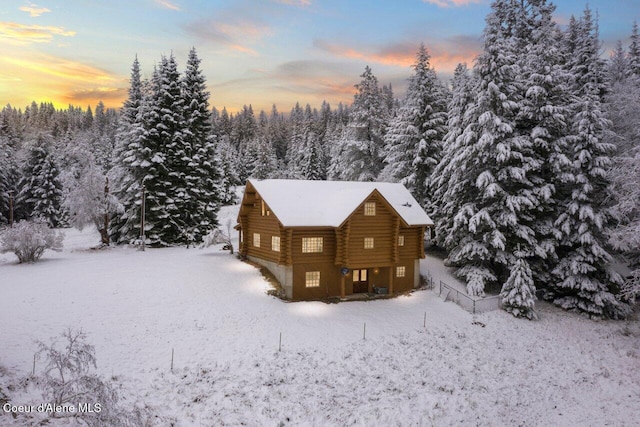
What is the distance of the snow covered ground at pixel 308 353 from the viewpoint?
14.5 meters

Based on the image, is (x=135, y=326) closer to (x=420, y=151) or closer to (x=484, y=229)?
(x=484, y=229)

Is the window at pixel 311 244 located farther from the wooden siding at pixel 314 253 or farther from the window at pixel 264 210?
the window at pixel 264 210

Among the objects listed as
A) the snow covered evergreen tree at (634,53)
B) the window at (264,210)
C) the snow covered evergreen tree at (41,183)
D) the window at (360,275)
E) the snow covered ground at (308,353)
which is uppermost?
the snow covered evergreen tree at (634,53)

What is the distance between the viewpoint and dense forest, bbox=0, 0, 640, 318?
26297mm

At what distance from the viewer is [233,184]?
7950 cm

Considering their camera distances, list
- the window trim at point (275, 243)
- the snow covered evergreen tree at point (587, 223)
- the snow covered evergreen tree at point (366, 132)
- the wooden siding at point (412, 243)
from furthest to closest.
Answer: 1. the snow covered evergreen tree at point (366, 132)
2. the wooden siding at point (412, 243)
3. the window trim at point (275, 243)
4. the snow covered evergreen tree at point (587, 223)

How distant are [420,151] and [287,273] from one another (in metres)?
19.8

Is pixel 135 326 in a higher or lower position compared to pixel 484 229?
lower

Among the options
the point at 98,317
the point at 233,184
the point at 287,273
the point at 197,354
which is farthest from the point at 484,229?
the point at 233,184

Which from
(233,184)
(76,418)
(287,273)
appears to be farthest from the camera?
(233,184)

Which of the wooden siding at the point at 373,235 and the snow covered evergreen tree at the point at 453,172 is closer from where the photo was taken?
the wooden siding at the point at 373,235

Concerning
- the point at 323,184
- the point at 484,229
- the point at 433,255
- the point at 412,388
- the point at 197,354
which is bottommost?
the point at 412,388

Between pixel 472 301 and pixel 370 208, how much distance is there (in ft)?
32.7

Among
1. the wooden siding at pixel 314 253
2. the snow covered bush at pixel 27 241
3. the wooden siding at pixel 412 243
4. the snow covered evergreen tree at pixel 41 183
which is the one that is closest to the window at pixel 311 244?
the wooden siding at pixel 314 253
